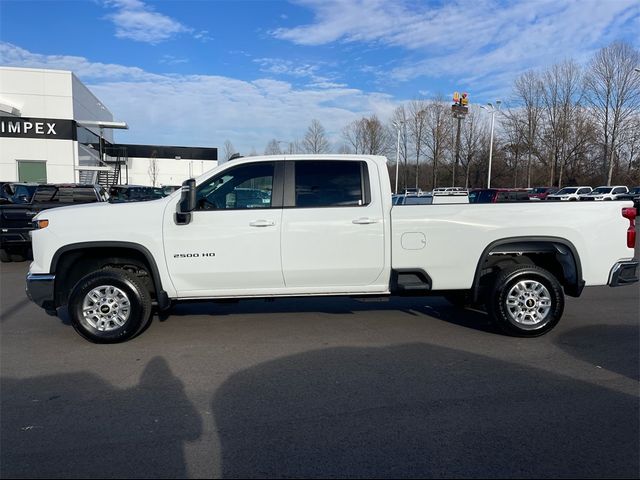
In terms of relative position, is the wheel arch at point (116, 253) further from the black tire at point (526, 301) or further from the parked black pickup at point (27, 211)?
the parked black pickup at point (27, 211)

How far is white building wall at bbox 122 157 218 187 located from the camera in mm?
64062

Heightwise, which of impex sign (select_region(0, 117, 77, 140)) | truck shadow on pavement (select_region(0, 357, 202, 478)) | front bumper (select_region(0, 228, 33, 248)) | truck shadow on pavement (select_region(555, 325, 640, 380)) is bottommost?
truck shadow on pavement (select_region(0, 357, 202, 478))

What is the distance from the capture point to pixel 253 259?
18.1 feet

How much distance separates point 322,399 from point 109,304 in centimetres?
283

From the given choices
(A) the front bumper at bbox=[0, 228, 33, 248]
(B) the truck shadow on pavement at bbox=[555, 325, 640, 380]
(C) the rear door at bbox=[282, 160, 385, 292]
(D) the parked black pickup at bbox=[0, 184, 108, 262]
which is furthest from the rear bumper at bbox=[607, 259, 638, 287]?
(A) the front bumper at bbox=[0, 228, 33, 248]

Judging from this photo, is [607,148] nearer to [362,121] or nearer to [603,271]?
[362,121]

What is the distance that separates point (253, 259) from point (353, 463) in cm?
283

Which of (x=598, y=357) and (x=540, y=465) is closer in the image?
(x=540, y=465)

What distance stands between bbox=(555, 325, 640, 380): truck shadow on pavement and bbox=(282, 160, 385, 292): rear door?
7.70 feet

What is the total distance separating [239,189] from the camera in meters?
5.63

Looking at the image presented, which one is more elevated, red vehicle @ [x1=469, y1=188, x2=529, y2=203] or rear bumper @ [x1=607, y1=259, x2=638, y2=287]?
red vehicle @ [x1=469, y1=188, x2=529, y2=203]

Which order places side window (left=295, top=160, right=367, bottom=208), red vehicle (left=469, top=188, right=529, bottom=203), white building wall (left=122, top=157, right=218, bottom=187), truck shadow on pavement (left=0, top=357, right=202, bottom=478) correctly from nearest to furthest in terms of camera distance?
truck shadow on pavement (left=0, top=357, right=202, bottom=478) < side window (left=295, top=160, right=367, bottom=208) < red vehicle (left=469, top=188, right=529, bottom=203) < white building wall (left=122, top=157, right=218, bottom=187)

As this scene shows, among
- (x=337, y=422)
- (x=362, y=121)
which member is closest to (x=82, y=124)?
(x=362, y=121)

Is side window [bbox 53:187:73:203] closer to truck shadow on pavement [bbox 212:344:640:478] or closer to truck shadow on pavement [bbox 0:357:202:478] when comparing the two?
truck shadow on pavement [bbox 0:357:202:478]
